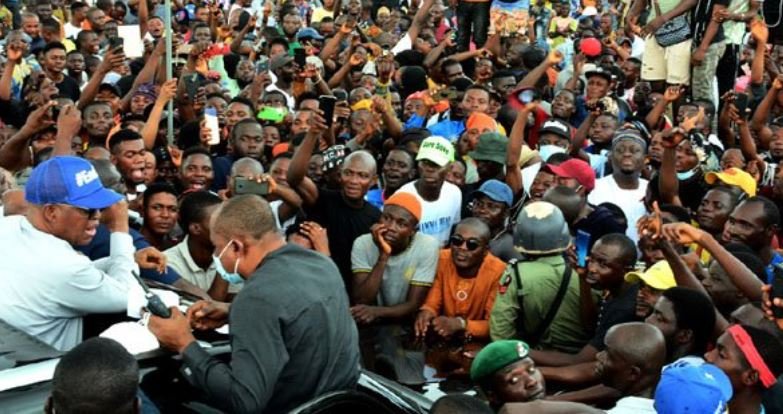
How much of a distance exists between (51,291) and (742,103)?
7939 millimetres

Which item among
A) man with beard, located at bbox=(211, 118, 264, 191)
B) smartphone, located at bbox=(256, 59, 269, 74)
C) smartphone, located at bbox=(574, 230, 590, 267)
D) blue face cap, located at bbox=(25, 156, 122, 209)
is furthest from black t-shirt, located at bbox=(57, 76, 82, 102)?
blue face cap, located at bbox=(25, 156, 122, 209)

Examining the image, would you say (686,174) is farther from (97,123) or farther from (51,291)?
(51,291)

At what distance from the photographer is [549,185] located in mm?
7824

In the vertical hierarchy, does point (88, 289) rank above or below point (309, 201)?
above

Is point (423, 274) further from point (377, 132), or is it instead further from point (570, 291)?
point (377, 132)

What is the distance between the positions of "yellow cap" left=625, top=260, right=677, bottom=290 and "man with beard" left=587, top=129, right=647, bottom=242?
2088 mm

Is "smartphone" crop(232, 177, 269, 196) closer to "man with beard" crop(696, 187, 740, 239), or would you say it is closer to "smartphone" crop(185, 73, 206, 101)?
"man with beard" crop(696, 187, 740, 239)

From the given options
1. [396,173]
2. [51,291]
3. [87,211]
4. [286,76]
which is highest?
[87,211]

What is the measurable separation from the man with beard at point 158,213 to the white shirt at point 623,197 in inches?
116

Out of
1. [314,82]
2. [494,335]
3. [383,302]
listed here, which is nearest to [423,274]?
[383,302]

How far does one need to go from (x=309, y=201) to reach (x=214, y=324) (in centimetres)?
334

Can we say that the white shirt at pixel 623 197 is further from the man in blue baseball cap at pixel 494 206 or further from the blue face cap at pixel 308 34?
the blue face cap at pixel 308 34

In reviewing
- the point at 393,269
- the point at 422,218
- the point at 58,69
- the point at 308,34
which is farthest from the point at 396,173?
the point at 308,34

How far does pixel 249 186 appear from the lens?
6926 mm
